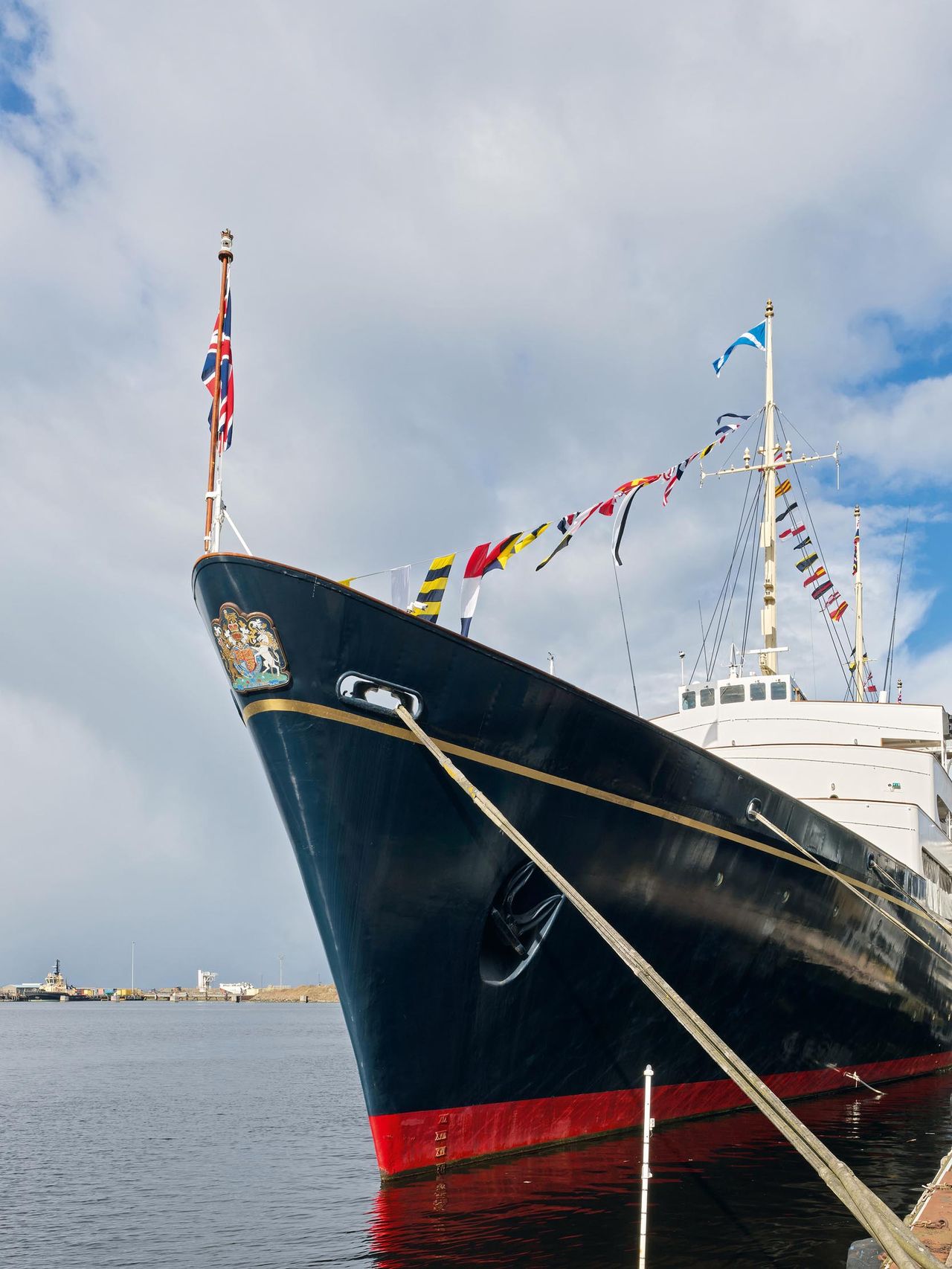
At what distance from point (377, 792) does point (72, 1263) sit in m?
5.17

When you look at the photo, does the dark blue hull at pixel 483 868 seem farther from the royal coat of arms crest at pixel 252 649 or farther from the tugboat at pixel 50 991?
the tugboat at pixel 50 991

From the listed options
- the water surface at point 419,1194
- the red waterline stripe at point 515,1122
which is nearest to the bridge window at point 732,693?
the water surface at point 419,1194

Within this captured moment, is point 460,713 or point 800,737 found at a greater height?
point 800,737

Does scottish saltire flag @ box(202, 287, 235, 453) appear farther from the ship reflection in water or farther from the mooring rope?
the ship reflection in water

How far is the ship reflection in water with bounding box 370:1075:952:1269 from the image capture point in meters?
9.34

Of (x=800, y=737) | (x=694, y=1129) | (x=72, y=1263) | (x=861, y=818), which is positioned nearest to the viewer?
(x=72, y=1263)

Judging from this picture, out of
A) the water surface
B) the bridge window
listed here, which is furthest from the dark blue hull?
the bridge window

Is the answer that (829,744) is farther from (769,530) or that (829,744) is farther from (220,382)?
(220,382)

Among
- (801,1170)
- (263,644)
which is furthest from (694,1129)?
(263,644)

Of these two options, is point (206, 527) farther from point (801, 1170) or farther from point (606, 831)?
point (801, 1170)

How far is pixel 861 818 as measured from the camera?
20.7m

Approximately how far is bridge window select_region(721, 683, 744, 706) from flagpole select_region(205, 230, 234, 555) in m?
14.6

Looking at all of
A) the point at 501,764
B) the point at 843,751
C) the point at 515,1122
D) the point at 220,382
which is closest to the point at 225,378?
the point at 220,382

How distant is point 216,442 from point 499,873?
5.85 meters
